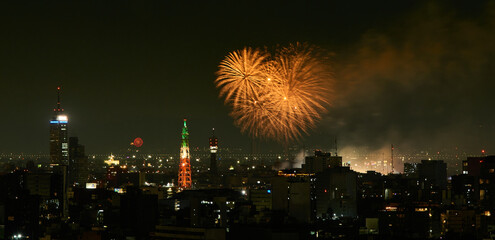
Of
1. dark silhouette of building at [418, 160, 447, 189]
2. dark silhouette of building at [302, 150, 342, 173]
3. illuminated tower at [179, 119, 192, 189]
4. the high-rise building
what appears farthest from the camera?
the high-rise building

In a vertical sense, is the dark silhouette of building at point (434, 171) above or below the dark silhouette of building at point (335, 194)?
above

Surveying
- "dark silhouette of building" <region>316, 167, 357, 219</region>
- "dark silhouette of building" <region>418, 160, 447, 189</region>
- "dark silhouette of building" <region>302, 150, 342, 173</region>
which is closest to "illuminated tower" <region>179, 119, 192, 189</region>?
"dark silhouette of building" <region>302, 150, 342, 173</region>

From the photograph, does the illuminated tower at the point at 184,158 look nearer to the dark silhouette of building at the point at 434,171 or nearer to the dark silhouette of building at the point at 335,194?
the dark silhouette of building at the point at 335,194

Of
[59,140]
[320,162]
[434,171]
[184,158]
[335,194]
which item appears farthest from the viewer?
[59,140]

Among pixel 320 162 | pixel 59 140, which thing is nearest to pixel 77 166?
pixel 59 140

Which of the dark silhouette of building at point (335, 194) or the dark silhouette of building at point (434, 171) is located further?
the dark silhouette of building at point (434, 171)

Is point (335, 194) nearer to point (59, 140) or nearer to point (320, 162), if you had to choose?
point (320, 162)

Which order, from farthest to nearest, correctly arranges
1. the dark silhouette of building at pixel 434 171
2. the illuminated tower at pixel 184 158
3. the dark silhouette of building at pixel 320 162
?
the dark silhouette of building at pixel 434 171 → the illuminated tower at pixel 184 158 → the dark silhouette of building at pixel 320 162

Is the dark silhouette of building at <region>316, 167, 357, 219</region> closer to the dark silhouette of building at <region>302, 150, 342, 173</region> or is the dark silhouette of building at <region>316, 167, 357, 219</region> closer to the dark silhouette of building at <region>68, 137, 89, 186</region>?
the dark silhouette of building at <region>302, 150, 342, 173</region>

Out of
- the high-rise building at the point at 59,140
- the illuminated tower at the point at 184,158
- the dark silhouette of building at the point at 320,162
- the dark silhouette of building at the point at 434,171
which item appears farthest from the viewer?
the high-rise building at the point at 59,140

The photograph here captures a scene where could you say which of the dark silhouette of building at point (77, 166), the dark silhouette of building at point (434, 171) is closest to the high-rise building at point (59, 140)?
the dark silhouette of building at point (77, 166)
